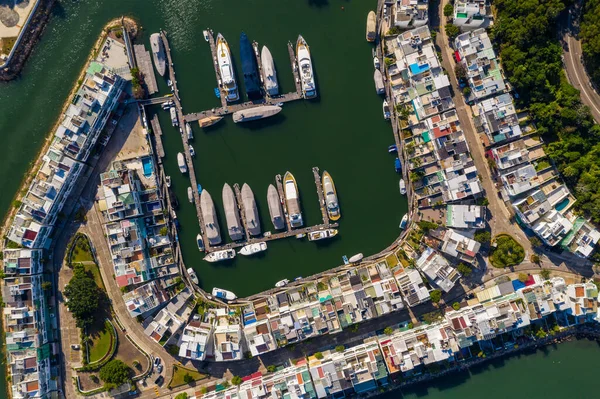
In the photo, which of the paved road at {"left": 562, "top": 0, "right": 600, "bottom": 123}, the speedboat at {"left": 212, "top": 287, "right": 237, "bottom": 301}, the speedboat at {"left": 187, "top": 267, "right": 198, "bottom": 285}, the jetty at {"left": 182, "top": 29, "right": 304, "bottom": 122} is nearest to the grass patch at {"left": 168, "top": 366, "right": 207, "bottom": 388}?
the speedboat at {"left": 212, "top": 287, "right": 237, "bottom": 301}

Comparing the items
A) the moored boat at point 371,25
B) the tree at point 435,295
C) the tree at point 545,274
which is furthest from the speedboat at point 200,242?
the tree at point 545,274

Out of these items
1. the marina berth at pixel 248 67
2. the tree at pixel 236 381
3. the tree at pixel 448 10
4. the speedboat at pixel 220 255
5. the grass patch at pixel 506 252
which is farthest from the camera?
the speedboat at pixel 220 255

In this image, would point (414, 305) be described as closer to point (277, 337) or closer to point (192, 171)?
point (277, 337)

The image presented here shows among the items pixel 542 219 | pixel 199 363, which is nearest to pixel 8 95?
pixel 199 363

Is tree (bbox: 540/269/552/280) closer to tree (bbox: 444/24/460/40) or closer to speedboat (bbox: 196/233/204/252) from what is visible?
tree (bbox: 444/24/460/40)

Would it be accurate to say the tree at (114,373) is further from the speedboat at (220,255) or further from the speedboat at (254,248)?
the speedboat at (254,248)

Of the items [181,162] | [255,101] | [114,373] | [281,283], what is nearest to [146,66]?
[181,162]
